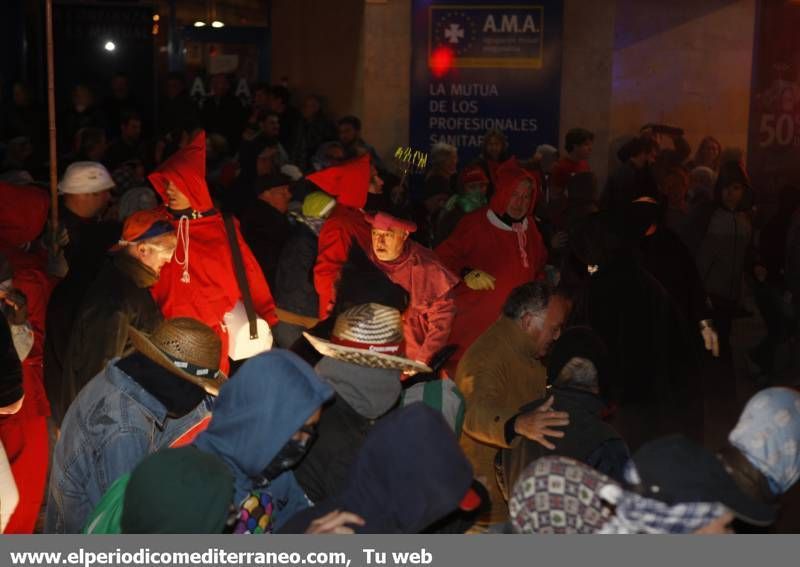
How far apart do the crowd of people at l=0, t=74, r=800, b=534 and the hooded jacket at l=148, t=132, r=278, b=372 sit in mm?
13

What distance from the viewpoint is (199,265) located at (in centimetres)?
797

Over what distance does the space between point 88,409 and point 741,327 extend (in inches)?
408

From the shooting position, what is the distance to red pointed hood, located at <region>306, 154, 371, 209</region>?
923cm

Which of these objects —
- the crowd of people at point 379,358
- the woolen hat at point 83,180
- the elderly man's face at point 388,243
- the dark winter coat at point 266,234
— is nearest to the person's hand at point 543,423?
the crowd of people at point 379,358

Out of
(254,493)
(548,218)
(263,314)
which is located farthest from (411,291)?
(548,218)

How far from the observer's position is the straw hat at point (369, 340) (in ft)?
16.8

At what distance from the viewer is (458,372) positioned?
19.9 feet

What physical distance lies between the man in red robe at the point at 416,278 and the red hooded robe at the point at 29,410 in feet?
6.24

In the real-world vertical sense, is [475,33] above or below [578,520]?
above

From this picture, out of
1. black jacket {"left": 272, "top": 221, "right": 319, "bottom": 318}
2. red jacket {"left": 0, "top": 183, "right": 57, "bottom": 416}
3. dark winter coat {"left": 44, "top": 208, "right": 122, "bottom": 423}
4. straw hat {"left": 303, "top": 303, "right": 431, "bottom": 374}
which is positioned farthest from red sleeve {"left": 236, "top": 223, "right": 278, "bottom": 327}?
straw hat {"left": 303, "top": 303, "right": 431, "bottom": 374}

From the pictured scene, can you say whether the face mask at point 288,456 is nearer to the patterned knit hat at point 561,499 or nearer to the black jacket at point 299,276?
the patterned knit hat at point 561,499

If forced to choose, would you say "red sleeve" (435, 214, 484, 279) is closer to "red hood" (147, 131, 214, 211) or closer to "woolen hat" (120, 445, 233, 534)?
"red hood" (147, 131, 214, 211)

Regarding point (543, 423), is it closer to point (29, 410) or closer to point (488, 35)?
point (29, 410)

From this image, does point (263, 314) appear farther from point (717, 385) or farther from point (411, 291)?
point (717, 385)
